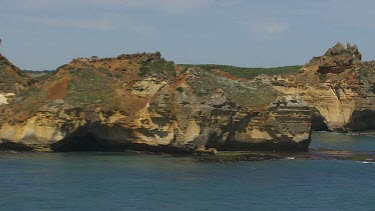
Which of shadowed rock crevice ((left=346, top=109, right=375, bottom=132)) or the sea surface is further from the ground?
shadowed rock crevice ((left=346, top=109, right=375, bottom=132))

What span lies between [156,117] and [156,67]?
37.2 metres

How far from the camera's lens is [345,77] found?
9819cm

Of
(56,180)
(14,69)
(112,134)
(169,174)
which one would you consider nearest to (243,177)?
(169,174)

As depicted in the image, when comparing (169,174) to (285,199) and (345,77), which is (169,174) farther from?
(345,77)

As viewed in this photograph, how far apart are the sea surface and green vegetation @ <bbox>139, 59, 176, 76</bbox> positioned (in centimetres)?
3490

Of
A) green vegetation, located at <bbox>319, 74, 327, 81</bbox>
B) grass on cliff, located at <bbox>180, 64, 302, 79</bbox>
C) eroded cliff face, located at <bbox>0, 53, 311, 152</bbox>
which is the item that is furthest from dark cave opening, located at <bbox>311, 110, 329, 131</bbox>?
grass on cliff, located at <bbox>180, 64, 302, 79</bbox>

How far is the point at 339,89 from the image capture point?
98.0 metres

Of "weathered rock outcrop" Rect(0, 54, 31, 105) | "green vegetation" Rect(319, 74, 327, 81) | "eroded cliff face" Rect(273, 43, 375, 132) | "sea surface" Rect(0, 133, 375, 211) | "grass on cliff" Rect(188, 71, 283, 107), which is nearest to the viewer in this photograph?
"sea surface" Rect(0, 133, 375, 211)

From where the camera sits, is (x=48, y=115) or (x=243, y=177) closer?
(x=243, y=177)

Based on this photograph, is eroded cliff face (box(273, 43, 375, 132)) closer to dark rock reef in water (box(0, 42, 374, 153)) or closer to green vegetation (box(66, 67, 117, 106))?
dark rock reef in water (box(0, 42, 374, 153))

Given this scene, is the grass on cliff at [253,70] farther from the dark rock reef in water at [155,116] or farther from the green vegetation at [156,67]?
the dark rock reef in water at [155,116]

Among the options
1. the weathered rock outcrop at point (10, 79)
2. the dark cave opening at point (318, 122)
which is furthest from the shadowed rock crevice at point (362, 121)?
the weathered rock outcrop at point (10, 79)

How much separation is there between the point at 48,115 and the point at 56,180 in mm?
13684

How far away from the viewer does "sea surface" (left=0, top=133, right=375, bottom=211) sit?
34562 mm
